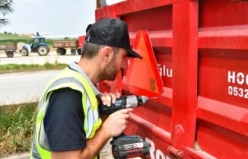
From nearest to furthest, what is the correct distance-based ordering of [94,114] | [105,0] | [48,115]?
[48,115], [94,114], [105,0]

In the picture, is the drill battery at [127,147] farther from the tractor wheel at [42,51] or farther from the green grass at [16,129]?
the tractor wheel at [42,51]

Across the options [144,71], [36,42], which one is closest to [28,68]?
[36,42]

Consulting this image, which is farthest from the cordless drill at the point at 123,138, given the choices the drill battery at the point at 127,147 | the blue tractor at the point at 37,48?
the blue tractor at the point at 37,48

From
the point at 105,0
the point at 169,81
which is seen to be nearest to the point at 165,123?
the point at 169,81

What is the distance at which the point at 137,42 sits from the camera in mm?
2406

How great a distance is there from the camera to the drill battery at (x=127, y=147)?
2.07m

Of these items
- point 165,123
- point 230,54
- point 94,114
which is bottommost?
point 165,123

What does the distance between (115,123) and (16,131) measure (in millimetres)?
3564

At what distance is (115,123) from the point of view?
6.31ft

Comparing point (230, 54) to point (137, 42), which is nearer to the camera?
point (230, 54)

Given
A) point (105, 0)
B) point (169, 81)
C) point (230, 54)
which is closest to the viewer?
point (230, 54)

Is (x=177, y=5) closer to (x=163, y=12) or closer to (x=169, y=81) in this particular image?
(x=163, y=12)

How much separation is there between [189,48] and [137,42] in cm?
69

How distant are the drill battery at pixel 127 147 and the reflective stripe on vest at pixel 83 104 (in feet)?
0.89
